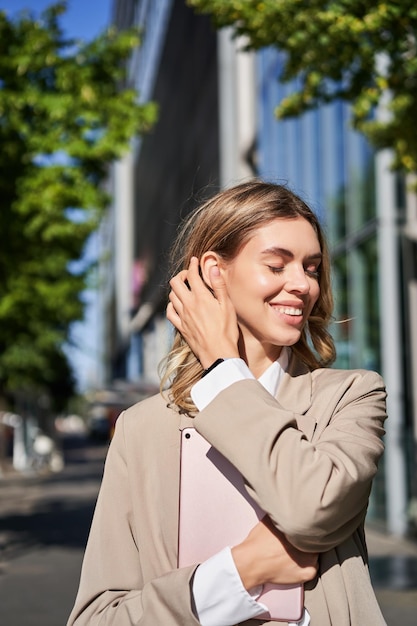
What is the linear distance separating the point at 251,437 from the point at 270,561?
0.68 ft

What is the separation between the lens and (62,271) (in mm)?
27672

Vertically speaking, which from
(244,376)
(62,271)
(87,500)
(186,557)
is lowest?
(87,500)

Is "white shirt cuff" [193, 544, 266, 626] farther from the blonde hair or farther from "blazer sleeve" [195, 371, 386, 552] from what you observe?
the blonde hair

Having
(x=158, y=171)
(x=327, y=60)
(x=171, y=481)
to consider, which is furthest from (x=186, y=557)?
(x=158, y=171)

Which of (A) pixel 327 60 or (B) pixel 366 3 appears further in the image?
(A) pixel 327 60

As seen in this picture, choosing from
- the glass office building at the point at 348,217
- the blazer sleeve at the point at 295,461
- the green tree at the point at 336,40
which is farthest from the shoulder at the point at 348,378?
the glass office building at the point at 348,217

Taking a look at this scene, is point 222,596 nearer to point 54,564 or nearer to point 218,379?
point 218,379

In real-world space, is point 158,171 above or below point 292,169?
above

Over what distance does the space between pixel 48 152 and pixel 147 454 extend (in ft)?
38.0

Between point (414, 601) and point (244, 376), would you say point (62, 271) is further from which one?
point (244, 376)

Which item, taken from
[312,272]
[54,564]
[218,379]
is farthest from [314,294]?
[54,564]

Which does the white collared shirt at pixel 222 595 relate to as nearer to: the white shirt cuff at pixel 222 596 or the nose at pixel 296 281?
the white shirt cuff at pixel 222 596

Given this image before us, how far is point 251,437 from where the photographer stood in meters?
1.79

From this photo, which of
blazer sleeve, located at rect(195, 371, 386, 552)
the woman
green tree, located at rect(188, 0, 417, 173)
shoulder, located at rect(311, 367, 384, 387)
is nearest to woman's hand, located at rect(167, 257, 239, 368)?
the woman
